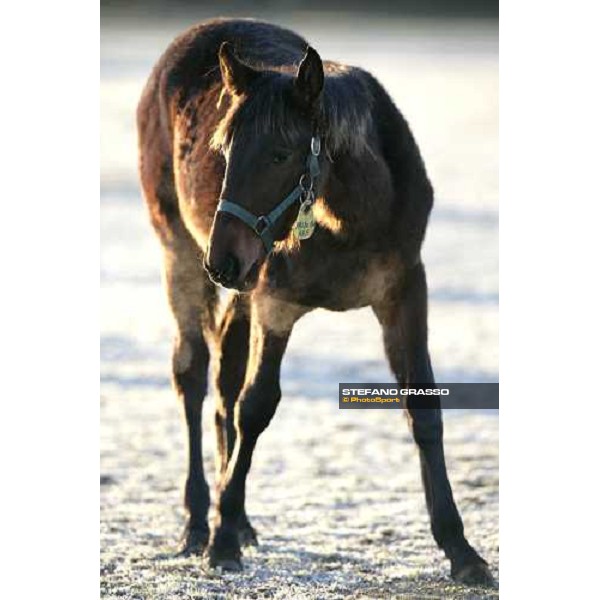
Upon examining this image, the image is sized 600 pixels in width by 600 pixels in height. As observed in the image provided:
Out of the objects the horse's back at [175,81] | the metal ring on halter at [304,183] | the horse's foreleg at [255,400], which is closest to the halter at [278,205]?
the metal ring on halter at [304,183]

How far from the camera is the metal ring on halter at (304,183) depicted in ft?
12.4

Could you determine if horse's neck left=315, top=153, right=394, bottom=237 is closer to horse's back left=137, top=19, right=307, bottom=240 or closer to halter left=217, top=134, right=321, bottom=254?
halter left=217, top=134, right=321, bottom=254

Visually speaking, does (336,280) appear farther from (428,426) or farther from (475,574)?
(475,574)

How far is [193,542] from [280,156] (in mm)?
1579

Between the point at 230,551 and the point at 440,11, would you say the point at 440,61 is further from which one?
the point at 230,551

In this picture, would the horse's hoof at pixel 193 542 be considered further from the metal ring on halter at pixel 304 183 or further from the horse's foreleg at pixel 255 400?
the metal ring on halter at pixel 304 183

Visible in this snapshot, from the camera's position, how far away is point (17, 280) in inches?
161

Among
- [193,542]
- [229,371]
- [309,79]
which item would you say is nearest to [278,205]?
[309,79]

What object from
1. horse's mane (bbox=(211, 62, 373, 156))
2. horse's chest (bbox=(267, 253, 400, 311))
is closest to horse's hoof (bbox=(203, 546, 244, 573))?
horse's chest (bbox=(267, 253, 400, 311))

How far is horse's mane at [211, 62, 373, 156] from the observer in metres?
3.71

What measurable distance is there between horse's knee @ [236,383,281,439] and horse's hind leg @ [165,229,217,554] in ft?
1.91

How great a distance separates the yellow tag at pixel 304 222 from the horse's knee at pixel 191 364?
1.07 meters

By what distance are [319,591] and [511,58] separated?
175 cm

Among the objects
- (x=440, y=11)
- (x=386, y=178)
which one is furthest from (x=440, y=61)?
(x=386, y=178)
